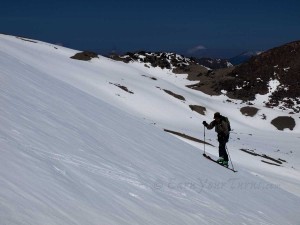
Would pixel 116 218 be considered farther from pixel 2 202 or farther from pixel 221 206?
pixel 221 206

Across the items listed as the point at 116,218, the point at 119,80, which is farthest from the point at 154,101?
the point at 116,218

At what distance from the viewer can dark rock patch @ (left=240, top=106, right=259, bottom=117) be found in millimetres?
69700

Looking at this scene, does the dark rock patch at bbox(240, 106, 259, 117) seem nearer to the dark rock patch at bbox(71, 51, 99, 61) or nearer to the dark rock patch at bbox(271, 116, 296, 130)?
the dark rock patch at bbox(271, 116, 296, 130)

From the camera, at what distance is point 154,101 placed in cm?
5625

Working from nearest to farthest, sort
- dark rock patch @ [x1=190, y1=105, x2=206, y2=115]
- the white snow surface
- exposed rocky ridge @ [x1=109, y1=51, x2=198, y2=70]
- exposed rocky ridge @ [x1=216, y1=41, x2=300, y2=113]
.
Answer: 1. the white snow surface
2. dark rock patch @ [x1=190, y1=105, x2=206, y2=115]
3. exposed rocky ridge @ [x1=216, y1=41, x2=300, y2=113]
4. exposed rocky ridge @ [x1=109, y1=51, x2=198, y2=70]

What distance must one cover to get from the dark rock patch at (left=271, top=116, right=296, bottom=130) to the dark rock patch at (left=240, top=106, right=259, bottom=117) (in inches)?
161

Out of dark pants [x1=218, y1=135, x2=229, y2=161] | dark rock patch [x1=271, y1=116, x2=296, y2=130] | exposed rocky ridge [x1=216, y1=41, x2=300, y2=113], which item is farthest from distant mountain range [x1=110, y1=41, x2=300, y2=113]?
dark pants [x1=218, y1=135, x2=229, y2=161]

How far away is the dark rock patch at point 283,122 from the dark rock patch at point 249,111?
13.4 feet

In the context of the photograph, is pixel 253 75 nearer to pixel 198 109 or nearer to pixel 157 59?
pixel 157 59

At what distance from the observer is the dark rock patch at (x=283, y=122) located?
65.5 metres

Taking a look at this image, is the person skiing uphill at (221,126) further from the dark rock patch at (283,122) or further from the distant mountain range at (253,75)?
the distant mountain range at (253,75)

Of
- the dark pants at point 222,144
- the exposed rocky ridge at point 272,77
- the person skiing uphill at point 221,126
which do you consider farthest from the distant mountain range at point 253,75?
the person skiing uphill at point 221,126

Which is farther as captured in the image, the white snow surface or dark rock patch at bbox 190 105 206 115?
dark rock patch at bbox 190 105 206 115

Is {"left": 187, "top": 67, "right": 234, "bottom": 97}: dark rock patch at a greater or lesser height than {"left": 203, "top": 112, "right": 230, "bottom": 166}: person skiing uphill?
greater
